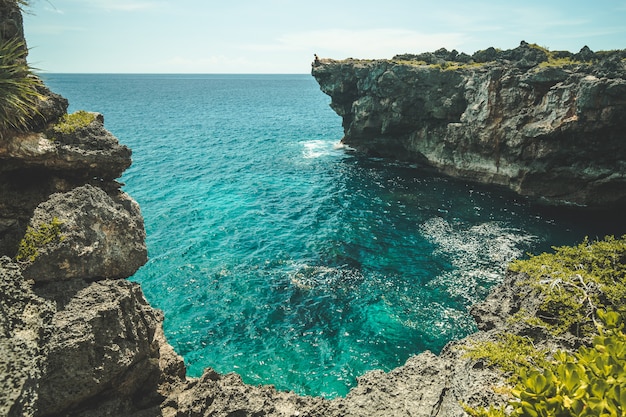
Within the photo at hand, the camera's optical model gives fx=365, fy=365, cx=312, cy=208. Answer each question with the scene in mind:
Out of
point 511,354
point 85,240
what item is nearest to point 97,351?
point 85,240

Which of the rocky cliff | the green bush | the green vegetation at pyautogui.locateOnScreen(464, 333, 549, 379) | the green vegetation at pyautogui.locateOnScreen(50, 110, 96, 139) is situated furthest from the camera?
the green vegetation at pyautogui.locateOnScreen(50, 110, 96, 139)

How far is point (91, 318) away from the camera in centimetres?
953

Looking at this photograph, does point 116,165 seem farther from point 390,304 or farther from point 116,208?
point 390,304

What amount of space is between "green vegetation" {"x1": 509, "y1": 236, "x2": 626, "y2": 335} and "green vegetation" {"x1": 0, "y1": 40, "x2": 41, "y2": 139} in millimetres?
16405

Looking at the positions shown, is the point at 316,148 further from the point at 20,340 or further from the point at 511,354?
the point at 20,340

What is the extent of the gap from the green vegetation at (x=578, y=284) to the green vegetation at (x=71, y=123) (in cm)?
1586

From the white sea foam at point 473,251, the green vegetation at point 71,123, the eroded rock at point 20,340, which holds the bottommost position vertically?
the white sea foam at point 473,251

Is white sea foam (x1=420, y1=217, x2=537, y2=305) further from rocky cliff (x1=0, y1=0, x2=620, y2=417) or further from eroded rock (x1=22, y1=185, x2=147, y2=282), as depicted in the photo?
eroded rock (x1=22, y1=185, x2=147, y2=282)

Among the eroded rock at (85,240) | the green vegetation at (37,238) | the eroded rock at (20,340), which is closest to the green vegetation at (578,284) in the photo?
the eroded rock at (85,240)

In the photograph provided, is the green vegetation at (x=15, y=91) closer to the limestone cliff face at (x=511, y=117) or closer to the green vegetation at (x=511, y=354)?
the green vegetation at (x=511, y=354)

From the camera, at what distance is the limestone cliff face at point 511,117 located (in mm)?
37656

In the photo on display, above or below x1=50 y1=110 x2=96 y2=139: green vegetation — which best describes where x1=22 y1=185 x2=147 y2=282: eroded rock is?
below

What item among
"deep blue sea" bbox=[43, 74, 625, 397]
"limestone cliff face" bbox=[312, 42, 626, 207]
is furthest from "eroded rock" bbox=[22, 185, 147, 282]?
"limestone cliff face" bbox=[312, 42, 626, 207]

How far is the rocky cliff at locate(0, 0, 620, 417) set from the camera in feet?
28.8
